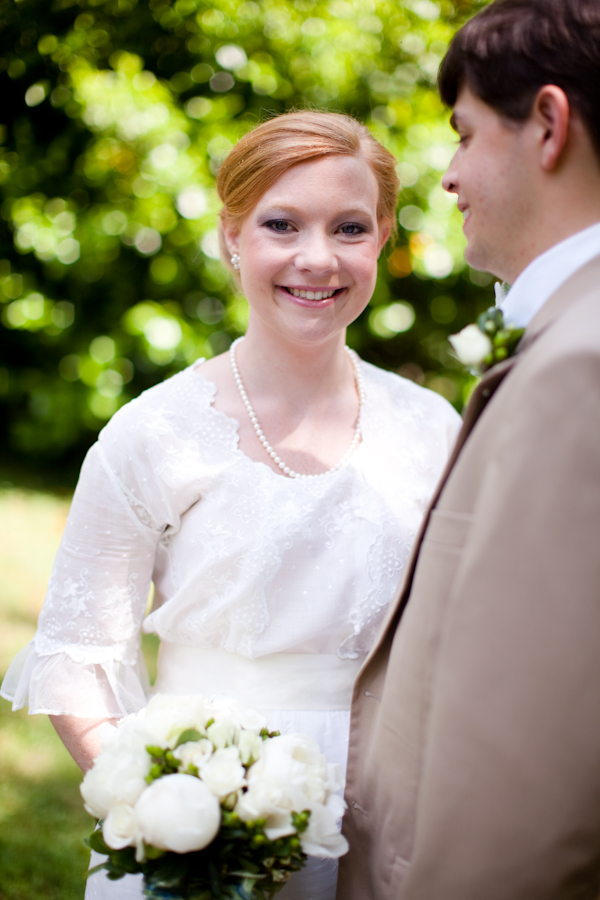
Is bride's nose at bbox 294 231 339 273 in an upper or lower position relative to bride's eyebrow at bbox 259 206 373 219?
Answer: lower

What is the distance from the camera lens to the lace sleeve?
193cm

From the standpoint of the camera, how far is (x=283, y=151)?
1.97 metres

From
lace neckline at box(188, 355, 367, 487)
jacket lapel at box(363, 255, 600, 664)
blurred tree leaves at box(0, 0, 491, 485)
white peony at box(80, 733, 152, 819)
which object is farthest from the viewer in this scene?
blurred tree leaves at box(0, 0, 491, 485)

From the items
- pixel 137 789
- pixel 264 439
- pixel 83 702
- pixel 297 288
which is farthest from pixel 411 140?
pixel 137 789

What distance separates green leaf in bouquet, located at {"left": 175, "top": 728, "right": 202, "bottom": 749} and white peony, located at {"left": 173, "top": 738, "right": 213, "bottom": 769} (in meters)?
0.01

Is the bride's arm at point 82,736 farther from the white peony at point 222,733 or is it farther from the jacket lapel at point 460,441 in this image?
the jacket lapel at point 460,441

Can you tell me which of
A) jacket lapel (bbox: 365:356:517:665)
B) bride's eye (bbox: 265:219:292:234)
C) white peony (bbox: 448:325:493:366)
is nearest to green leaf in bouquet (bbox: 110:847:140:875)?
jacket lapel (bbox: 365:356:517:665)

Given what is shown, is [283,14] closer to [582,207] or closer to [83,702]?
[582,207]

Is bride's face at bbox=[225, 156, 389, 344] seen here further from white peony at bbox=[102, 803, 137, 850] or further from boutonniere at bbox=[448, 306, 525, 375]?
white peony at bbox=[102, 803, 137, 850]

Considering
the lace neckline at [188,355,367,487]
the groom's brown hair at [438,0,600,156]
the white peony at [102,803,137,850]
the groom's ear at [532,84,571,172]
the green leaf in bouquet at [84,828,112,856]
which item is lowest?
the green leaf in bouquet at [84,828,112,856]

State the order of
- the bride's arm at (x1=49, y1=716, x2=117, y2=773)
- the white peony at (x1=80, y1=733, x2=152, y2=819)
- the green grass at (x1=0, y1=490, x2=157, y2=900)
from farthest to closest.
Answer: the green grass at (x1=0, y1=490, x2=157, y2=900) → the bride's arm at (x1=49, y1=716, x2=117, y2=773) → the white peony at (x1=80, y1=733, x2=152, y2=819)

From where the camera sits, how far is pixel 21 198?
478 centimetres

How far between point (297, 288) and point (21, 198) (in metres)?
3.51

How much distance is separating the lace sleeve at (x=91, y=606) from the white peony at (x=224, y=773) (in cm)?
70
